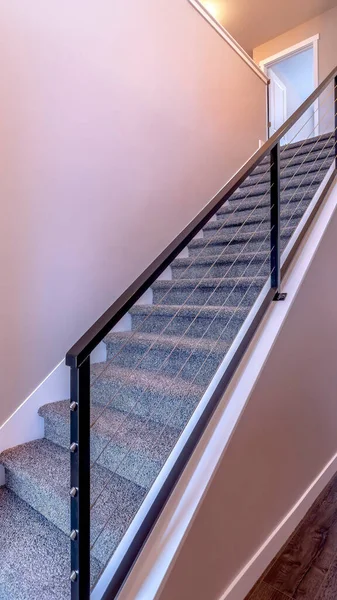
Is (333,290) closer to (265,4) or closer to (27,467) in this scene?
(27,467)

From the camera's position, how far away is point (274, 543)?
4.75 feet

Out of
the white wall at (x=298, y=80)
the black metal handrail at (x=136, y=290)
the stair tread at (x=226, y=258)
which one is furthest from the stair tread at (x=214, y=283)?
the white wall at (x=298, y=80)

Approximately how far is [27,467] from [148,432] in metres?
0.54

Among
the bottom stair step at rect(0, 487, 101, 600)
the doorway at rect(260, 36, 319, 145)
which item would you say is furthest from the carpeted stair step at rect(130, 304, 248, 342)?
the doorway at rect(260, 36, 319, 145)

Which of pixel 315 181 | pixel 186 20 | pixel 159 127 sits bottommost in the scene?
pixel 315 181

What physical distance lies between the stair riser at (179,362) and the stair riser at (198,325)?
112 millimetres

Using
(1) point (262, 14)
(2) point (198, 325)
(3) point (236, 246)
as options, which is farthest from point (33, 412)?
(1) point (262, 14)

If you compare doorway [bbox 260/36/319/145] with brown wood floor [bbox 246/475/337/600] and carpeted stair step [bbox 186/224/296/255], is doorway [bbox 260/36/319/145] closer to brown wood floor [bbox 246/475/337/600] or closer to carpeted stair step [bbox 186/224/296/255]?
carpeted stair step [bbox 186/224/296/255]

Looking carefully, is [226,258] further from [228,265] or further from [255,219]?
[255,219]

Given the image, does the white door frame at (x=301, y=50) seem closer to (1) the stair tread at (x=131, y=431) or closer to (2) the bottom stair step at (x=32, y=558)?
(1) the stair tread at (x=131, y=431)

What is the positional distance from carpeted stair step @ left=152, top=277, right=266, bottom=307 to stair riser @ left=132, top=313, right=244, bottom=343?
0.35 feet

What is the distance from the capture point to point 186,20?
2.69m

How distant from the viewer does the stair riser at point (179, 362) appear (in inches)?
59.4

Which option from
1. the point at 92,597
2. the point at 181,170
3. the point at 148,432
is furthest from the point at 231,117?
the point at 92,597
